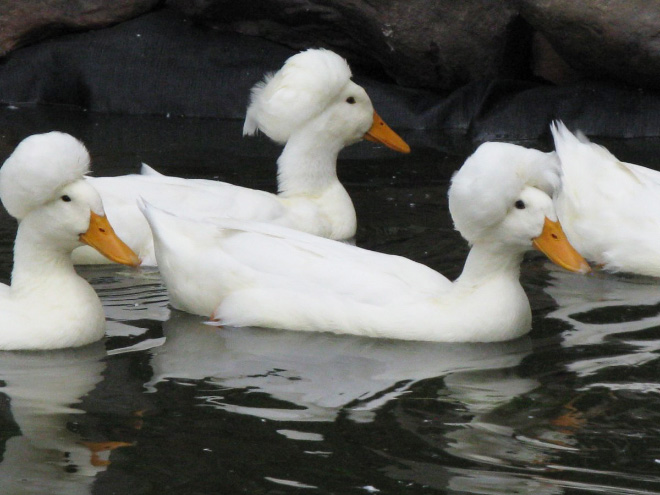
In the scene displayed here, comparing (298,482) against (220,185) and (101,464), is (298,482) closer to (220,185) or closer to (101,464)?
(101,464)

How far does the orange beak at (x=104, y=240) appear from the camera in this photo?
17.0 ft

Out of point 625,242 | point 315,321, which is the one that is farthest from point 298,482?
Answer: point 625,242

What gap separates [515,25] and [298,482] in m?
6.49

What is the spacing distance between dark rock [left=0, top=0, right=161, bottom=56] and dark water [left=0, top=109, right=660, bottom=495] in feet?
14.1

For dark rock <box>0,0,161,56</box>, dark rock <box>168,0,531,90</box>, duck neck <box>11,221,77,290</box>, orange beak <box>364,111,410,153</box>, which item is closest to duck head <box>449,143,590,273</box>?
duck neck <box>11,221,77,290</box>

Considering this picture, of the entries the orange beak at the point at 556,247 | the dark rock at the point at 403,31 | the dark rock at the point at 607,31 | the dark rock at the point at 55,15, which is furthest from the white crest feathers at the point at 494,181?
the dark rock at the point at 55,15

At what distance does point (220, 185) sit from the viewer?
22.0ft

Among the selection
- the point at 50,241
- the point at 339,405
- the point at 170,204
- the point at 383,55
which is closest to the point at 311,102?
the point at 170,204

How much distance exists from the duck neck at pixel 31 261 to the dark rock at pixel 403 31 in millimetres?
5014

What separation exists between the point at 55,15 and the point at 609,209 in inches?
225

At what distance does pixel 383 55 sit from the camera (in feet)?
32.7

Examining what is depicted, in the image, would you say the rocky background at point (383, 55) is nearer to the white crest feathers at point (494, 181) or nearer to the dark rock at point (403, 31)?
the dark rock at point (403, 31)

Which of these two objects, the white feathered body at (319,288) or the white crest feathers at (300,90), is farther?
the white crest feathers at (300,90)

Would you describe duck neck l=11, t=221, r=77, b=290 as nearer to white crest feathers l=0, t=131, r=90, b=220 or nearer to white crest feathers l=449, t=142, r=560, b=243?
white crest feathers l=0, t=131, r=90, b=220
